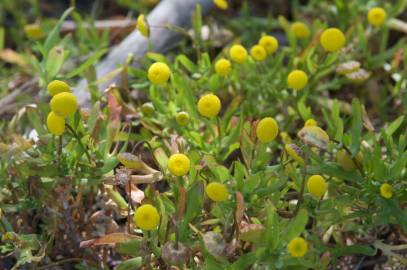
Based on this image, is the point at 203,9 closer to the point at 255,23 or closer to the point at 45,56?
the point at 255,23

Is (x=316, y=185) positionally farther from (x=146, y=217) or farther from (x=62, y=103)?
(x=62, y=103)

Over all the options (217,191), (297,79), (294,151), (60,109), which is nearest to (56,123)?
(60,109)

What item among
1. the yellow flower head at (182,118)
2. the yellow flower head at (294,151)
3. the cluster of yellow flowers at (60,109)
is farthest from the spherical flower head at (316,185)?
the cluster of yellow flowers at (60,109)

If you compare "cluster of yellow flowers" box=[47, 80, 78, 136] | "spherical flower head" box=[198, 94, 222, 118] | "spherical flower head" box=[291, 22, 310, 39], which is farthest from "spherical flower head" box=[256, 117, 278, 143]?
"spherical flower head" box=[291, 22, 310, 39]

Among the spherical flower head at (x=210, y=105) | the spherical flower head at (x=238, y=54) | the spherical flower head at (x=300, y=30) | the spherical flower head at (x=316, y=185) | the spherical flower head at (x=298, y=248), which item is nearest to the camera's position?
the spherical flower head at (x=298, y=248)

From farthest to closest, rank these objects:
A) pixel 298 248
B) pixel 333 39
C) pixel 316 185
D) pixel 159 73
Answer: pixel 333 39 → pixel 159 73 → pixel 316 185 → pixel 298 248

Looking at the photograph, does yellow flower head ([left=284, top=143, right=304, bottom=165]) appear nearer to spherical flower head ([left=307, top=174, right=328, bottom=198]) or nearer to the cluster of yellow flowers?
spherical flower head ([left=307, top=174, right=328, bottom=198])

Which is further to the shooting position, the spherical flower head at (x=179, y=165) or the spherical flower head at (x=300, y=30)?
the spherical flower head at (x=300, y=30)

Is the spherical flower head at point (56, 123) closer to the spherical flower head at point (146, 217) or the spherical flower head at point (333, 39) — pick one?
the spherical flower head at point (146, 217)

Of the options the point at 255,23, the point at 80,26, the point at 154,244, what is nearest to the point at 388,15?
the point at 255,23
